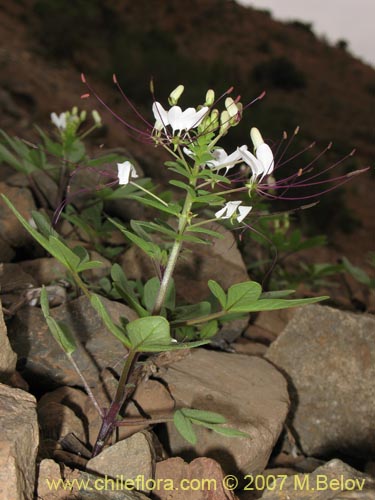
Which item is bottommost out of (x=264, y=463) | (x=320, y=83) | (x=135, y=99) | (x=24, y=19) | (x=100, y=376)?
(x=264, y=463)

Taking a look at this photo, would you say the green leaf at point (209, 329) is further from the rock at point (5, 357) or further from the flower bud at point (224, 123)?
the flower bud at point (224, 123)

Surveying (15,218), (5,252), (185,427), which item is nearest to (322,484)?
(185,427)

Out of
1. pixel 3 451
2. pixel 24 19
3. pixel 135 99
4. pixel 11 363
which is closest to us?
pixel 3 451

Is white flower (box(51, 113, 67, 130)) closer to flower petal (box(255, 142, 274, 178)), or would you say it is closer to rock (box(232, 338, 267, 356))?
rock (box(232, 338, 267, 356))

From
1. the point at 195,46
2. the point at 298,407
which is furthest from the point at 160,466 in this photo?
the point at 195,46

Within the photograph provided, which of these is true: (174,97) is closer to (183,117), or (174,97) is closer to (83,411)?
(183,117)

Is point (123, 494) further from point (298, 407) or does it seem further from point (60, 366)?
point (298, 407)

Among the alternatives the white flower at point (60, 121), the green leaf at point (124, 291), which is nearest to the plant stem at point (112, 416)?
the green leaf at point (124, 291)
